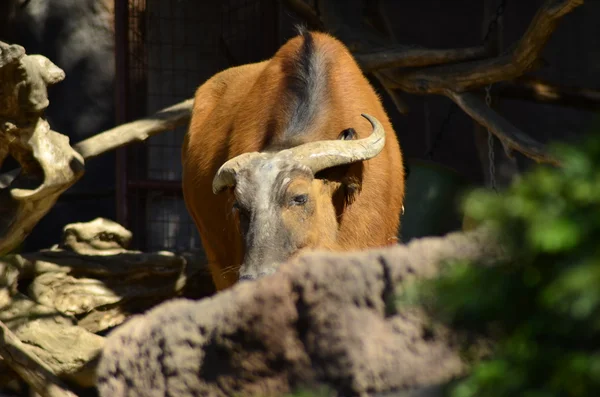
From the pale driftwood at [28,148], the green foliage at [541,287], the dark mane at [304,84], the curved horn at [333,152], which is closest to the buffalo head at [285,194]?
the curved horn at [333,152]

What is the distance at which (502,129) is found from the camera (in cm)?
724

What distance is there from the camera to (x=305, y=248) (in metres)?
5.09

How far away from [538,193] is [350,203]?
13.2ft

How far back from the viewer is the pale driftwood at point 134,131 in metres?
7.14

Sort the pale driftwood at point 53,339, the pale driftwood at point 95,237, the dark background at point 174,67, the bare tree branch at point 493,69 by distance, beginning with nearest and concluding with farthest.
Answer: the pale driftwood at point 53,339
the bare tree branch at point 493,69
the pale driftwood at point 95,237
the dark background at point 174,67

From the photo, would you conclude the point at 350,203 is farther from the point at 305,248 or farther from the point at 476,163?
the point at 476,163

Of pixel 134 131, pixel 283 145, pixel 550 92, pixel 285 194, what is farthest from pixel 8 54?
pixel 550 92

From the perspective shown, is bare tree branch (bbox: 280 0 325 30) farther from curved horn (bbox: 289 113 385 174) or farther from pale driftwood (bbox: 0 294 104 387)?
pale driftwood (bbox: 0 294 104 387)

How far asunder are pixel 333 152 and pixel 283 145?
41 centimetres

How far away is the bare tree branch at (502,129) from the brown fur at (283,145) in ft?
4.24

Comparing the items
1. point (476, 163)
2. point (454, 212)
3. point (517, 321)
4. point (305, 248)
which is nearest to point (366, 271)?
point (517, 321)

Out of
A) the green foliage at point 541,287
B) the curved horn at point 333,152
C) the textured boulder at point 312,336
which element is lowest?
the curved horn at point 333,152

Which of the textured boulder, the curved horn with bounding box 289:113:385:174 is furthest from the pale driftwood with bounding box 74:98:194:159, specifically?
the textured boulder

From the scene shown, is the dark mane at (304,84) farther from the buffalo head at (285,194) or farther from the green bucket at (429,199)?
the green bucket at (429,199)
